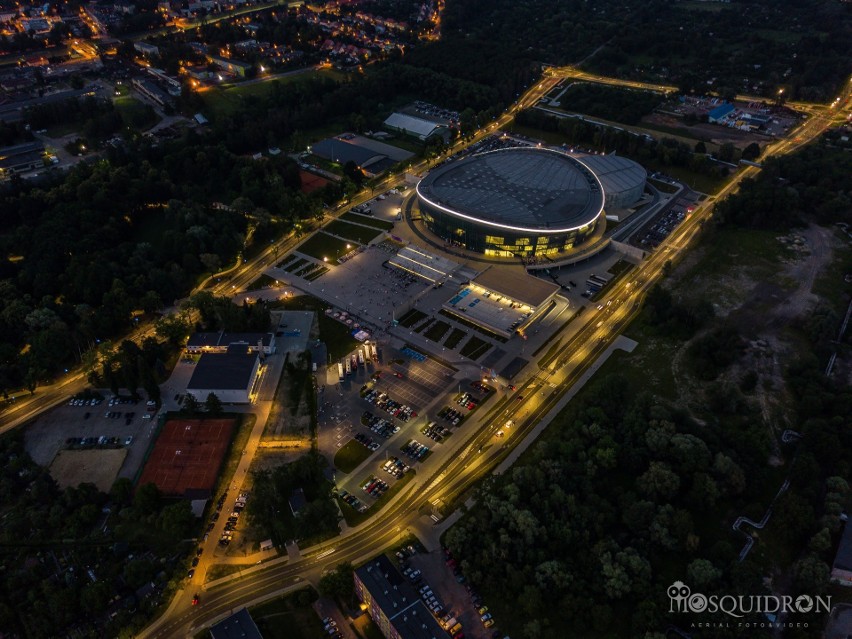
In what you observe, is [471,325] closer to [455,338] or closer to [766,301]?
[455,338]

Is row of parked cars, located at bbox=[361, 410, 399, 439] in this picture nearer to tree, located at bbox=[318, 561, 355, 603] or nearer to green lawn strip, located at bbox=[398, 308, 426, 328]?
tree, located at bbox=[318, 561, 355, 603]

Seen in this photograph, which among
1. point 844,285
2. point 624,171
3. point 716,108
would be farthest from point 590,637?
point 716,108

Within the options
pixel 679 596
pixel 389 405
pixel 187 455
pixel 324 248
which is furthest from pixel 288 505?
pixel 324 248

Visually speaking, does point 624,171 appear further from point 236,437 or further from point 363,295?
point 236,437

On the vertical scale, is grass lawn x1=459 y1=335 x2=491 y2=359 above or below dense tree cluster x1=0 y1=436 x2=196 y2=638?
above

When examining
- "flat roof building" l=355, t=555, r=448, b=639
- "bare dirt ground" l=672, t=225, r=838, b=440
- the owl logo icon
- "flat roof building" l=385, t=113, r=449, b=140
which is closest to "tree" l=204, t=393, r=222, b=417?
"flat roof building" l=355, t=555, r=448, b=639

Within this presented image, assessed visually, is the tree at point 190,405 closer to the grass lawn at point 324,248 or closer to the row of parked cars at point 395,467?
the row of parked cars at point 395,467

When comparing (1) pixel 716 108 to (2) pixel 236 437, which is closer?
(2) pixel 236 437
